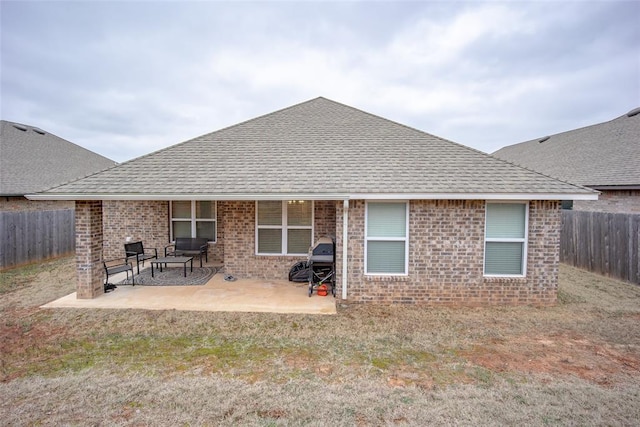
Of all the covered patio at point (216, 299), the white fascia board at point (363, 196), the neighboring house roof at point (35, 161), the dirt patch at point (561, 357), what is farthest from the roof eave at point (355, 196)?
the neighboring house roof at point (35, 161)

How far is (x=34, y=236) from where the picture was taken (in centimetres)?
1080

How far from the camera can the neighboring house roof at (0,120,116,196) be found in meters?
12.8

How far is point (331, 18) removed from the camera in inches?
545

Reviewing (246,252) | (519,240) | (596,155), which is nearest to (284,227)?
(246,252)

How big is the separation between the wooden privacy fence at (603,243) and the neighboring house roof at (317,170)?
4.06 metres

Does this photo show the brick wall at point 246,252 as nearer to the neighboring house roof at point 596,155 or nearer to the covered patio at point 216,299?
the covered patio at point 216,299

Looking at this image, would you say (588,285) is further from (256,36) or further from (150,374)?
(256,36)

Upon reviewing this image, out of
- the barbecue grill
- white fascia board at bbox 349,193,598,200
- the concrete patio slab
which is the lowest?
the concrete patio slab

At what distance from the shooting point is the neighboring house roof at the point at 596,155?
444 inches

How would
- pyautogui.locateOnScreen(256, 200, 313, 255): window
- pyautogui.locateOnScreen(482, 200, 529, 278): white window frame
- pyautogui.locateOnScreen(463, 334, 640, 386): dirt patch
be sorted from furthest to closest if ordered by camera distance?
pyautogui.locateOnScreen(256, 200, 313, 255): window
pyautogui.locateOnScreen(482, 200, 529, 278): white window frame
pyautogui.locateOnScreen(463, 334, 640, 386): dirt patch

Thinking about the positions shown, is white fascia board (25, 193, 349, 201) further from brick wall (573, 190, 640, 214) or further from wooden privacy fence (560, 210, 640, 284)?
brick wall (573, 190, 640, 214)

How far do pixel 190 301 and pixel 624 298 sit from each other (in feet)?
34.5

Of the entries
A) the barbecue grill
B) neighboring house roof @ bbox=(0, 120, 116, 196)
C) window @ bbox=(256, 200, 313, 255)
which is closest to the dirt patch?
the barbecue grill

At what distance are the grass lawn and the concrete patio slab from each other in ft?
1.05
